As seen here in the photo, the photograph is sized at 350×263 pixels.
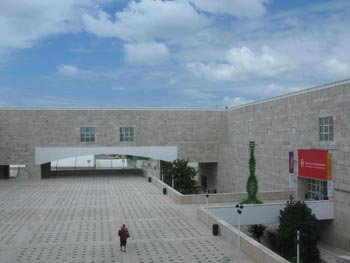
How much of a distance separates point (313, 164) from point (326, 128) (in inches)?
82.3

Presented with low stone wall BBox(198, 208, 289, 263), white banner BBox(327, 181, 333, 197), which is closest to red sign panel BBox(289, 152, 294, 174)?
white banner BBox(327, 181, 333, 197)

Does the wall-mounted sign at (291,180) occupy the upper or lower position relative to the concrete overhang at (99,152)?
lower

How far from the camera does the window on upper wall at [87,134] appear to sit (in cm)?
3694

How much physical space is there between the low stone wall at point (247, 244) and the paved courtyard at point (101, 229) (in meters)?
0.24

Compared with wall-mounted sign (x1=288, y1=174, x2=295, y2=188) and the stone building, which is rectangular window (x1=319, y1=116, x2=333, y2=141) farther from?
wall-mounted sign (x1=288, y1=174, x2=295, y2=188)

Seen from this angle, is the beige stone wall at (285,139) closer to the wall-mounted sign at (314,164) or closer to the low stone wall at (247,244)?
the wall-mounted sign at (314,164)

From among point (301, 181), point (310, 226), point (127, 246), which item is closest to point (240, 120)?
point (301, 181)

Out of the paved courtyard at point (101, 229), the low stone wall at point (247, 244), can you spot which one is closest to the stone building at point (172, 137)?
the paved courtyard at point (101, 229)

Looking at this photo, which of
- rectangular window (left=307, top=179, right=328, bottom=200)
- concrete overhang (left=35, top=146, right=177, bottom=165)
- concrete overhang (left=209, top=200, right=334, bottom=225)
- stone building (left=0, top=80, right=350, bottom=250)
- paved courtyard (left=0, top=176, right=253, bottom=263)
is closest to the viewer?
paved courtyard (left=0, top=176, right=253, bottom=263)

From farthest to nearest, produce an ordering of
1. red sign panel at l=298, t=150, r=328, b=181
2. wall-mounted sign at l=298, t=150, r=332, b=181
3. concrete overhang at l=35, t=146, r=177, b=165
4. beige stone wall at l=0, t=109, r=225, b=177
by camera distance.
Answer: concrete overhang at l=35, t=146, r=177, b=165 → beige stone wall at l=0, t=109, r=225, b=177 → red sign panel at l=298, t=150, r=328, b=181 → wall-mounted sign at l=298, t=150, r=332, b=181

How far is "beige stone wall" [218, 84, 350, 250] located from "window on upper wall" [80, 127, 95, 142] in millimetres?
11623

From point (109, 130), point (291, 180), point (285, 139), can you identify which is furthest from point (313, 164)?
point (109, 130)

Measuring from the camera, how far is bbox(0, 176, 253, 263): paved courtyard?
12672 mm

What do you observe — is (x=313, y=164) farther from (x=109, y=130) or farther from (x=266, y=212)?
(x=109, y=130)
